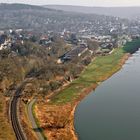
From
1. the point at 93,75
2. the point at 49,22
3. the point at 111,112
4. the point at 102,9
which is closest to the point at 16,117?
the point at 111,112

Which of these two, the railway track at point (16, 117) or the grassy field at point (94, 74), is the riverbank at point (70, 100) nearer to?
the grassy field at point (94, 74)

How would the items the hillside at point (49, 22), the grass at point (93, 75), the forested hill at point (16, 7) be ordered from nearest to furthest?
the grass at point (93, 75)
the hillside at point (49, 22)
the forested hill at point (16, 7)

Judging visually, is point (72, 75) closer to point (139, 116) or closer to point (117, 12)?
point (139, 116)

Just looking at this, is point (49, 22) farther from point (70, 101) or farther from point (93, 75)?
point (70, 101)

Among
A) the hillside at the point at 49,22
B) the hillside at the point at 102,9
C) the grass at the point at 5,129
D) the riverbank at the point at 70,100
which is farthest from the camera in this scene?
the hillside at the point at 102,9

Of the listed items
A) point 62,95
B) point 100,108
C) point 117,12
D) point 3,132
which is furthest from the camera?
point 117,12

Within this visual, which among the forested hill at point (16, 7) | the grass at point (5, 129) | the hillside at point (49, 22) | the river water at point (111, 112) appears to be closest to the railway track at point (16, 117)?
the grass at point (5, 129)

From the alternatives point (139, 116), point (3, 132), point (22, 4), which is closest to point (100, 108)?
point (139, 116)
